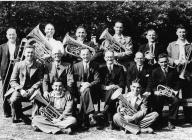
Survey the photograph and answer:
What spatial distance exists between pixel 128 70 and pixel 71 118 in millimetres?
1598

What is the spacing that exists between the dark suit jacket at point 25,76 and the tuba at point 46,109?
18.7 inches

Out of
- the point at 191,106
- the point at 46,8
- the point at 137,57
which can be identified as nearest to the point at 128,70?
the point at 137,57

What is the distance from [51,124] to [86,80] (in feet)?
3.91

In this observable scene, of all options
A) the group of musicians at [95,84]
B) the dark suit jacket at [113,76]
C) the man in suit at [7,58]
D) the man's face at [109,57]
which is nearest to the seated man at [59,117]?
the group of musicians at [95,84]

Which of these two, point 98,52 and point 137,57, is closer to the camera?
point 137,57

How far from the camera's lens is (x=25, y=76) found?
6.84 metres

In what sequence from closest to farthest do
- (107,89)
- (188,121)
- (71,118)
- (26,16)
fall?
1. (71,118)
2. (107,89)
3. (188,121)
4. (26,16)

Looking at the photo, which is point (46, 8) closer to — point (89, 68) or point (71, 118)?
point (89, 68)

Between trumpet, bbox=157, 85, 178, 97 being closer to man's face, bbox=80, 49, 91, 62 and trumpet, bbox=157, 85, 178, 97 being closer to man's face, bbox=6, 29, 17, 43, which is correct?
man's face, bbox=80, 49, 91, 62

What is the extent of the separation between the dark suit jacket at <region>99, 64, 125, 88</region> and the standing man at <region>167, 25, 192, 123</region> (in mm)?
1236

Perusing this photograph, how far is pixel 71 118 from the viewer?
20.8 feet

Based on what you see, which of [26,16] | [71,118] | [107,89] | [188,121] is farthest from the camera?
[26,16]

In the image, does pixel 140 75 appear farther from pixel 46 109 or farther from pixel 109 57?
pixel 46 109

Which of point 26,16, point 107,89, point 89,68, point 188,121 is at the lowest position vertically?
point 188,121
